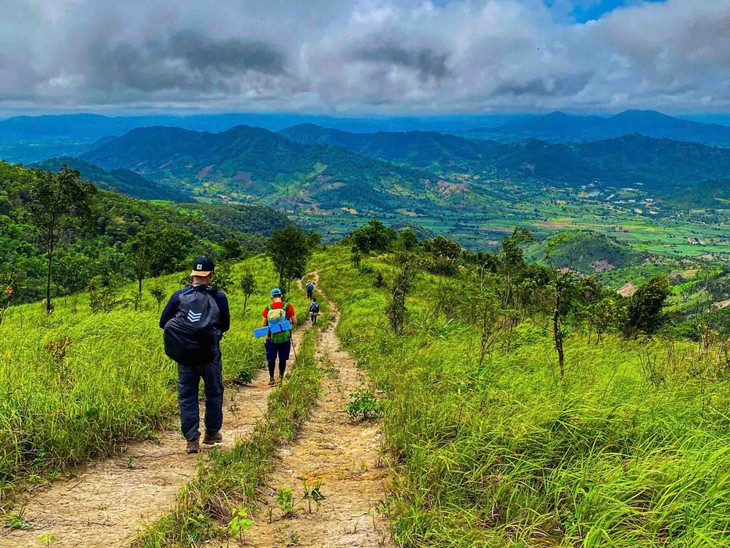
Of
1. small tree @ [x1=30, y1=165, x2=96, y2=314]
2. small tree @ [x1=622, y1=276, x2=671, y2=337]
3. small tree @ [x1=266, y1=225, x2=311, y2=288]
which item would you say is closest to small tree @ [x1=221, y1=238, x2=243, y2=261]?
small tree @ [x1=266, y1=225, x2=311, y2=288]

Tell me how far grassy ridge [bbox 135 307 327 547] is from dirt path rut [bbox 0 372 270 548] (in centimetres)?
28

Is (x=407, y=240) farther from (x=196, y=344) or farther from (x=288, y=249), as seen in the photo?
(x=196, y=344)

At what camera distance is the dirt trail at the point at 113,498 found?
11.5 ft

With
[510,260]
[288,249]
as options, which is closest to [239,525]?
[510,260]

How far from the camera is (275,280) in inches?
1683

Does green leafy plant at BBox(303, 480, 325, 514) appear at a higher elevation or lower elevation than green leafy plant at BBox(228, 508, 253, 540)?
lower

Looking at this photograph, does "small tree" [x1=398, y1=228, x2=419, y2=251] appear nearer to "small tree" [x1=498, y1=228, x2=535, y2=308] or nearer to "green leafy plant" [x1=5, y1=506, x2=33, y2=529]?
"small tree" [x1=498, y1=228, x2=535, y2=308]

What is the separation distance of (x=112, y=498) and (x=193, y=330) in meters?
1.94

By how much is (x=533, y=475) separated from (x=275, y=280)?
40.3 meters

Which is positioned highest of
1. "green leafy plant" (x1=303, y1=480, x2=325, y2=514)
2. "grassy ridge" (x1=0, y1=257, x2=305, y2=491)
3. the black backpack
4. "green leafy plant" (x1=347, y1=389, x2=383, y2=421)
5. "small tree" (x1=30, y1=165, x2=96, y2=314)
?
"small tree" (x1=30, y1=165, x2=96, y2=314)

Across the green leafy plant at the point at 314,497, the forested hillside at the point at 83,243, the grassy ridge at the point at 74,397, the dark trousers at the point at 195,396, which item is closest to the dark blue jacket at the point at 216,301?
the dark trousers at the point at 195,396

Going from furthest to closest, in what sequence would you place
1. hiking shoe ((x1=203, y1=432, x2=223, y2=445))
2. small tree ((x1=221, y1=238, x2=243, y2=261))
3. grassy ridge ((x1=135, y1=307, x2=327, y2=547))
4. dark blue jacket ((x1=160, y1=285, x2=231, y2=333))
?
small tree ((x1=221, y1=238, x2=243, y2=261)) < hiking shoe ((x1=203, y1=432, x2=223, y2=445)) < dark blue jacket ((x1=160, y1=285, x2=231, y2=333)) < grassy ridge ((x1=135, y1=307, x2=327, y2=547))

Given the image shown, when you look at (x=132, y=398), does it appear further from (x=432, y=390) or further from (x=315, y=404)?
(x=432, y=390)

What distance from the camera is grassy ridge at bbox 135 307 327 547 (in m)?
3.46
